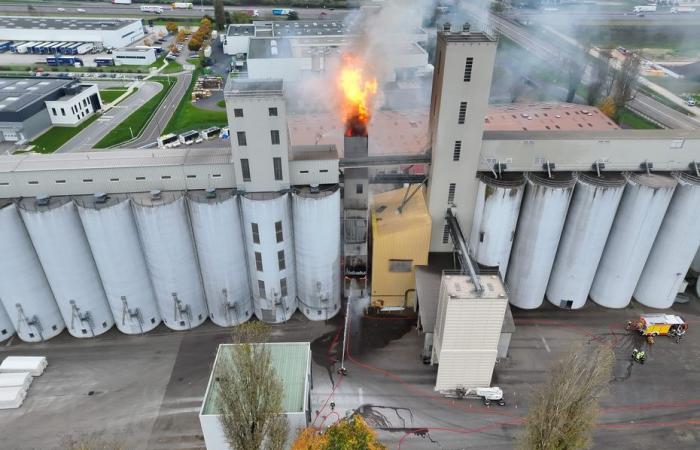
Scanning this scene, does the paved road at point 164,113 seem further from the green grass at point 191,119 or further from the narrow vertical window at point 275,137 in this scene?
the narrow vertical window at point 275,137

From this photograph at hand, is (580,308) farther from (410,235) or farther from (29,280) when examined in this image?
(29,280)

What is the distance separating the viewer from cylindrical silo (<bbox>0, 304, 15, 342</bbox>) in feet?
134

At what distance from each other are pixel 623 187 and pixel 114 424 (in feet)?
147

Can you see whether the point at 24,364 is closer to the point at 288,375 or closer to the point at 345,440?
the point at 288,375

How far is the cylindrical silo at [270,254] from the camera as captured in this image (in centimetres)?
3747

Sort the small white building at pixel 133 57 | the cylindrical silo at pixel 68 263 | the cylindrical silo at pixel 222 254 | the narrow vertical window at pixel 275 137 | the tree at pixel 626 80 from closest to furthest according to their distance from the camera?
the narrow vertical window at pixel 275 137 → the cylindrical silo at pixel 68 263 → the cylindrical silo at pixel 222 254 → the tree at pixel 626 80 → the small white building at pixel 133 57

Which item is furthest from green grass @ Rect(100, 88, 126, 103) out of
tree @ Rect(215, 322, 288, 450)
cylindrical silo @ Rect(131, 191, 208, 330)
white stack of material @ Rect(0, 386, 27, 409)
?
tree @ Rect(215, 322, 288, 450)

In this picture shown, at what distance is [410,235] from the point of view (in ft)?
132

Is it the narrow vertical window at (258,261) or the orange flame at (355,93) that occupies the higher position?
the orange flame at (355,93)

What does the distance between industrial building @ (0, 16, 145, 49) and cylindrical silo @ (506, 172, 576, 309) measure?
136959 mm

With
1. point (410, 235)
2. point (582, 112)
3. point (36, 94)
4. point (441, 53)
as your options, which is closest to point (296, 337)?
point (410, 235)

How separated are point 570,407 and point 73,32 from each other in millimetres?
159344

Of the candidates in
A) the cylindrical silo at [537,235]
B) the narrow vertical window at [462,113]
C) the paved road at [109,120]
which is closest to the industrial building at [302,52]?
the paved road at [109,120]

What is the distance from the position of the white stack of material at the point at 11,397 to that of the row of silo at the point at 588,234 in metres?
39.4
